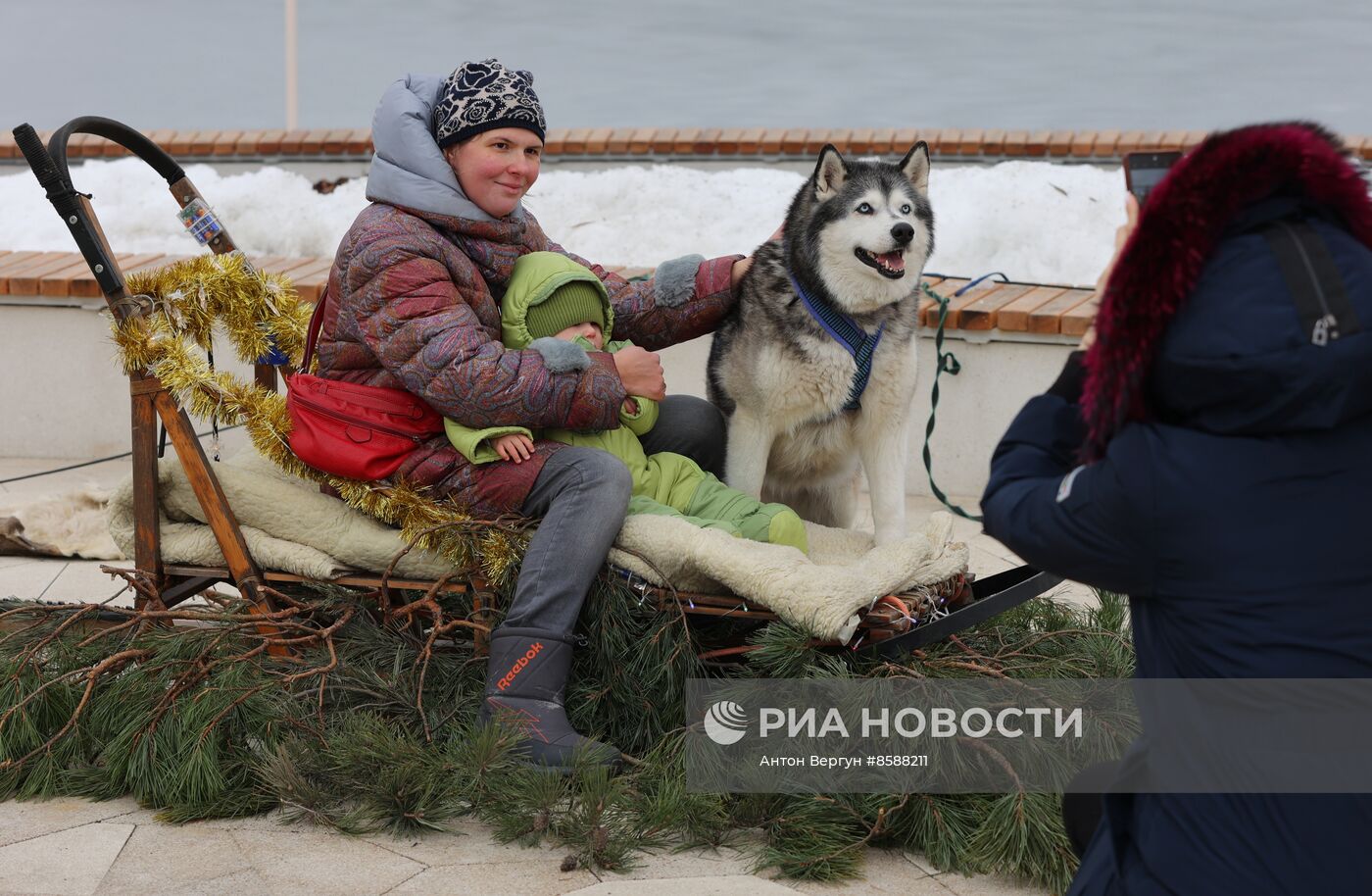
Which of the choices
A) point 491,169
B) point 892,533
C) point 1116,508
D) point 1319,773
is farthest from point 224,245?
point 1319,773

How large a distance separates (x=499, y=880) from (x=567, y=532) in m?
0.73

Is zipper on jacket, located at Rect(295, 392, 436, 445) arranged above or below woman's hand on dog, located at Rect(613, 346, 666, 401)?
below

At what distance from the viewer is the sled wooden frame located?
2.76m

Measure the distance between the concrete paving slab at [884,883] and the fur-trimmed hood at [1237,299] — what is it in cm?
123

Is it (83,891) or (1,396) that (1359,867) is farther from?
(1,396)

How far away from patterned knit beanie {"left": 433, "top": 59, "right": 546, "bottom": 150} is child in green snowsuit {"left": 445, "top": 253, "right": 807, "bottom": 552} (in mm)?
328

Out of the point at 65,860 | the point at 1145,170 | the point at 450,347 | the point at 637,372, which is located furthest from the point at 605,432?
the point at 1145,170

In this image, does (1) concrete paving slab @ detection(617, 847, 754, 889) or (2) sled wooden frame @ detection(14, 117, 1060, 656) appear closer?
(1) concrete paving slab @ detection(617, 847, 754, 889)

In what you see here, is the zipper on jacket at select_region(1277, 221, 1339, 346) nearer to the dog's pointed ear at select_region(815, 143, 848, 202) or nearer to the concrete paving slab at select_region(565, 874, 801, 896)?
the concrete paving slab at select_region(565, 874, 801, 896)

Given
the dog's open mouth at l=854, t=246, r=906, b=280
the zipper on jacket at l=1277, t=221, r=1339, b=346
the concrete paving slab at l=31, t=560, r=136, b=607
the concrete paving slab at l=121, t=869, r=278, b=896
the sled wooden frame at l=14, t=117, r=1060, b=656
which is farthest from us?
the concrete paving slab at l=31, t=560, r=136, b=607

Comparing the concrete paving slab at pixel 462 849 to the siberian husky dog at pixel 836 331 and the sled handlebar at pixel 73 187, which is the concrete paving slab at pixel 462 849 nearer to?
the siberian husky dog at pixel 836 331

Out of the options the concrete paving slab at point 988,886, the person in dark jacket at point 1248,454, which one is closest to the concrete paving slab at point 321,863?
the concrete paving slab at point 988,886

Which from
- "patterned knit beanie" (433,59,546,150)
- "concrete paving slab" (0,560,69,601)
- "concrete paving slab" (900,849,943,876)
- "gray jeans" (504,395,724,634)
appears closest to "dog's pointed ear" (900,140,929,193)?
"patterned knit beanie" (433,59,546,150)

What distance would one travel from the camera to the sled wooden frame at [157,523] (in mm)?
2760
